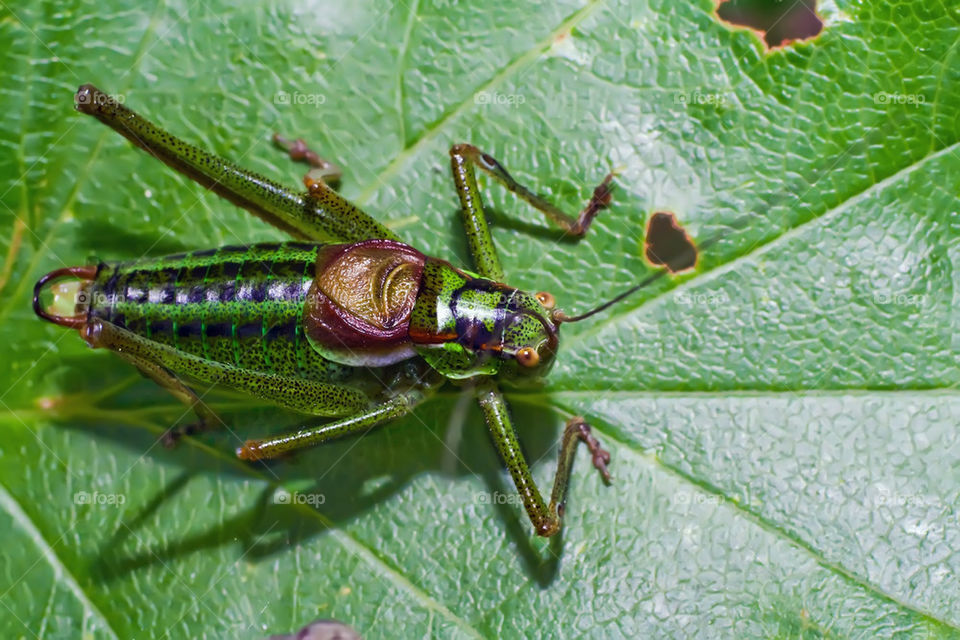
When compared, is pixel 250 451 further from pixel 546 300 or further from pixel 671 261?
pixel 671 261

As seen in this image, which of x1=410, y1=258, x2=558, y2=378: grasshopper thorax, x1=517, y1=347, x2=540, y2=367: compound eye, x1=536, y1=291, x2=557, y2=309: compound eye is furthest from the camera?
x1=536, y1=291, x2=557, y2=309: compound eye

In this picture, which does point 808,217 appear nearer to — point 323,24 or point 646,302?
point 646,302

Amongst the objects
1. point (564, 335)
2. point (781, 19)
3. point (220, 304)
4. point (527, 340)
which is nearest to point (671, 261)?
point (564, 335)

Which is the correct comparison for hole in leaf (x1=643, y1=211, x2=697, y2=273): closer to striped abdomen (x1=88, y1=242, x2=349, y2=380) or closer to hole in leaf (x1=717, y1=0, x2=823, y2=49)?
hole in leaf (x1=717, y1=0, x2=823, y2=49)

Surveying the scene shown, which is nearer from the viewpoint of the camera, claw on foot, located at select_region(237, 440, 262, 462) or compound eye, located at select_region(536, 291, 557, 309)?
claw on foot, located at select_region(237, 440, 262, 462)

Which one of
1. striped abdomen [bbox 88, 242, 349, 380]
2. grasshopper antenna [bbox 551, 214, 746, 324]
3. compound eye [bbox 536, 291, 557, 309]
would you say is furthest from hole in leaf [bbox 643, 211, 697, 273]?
striped abdomen [bbox 88, 242, 349, 380]

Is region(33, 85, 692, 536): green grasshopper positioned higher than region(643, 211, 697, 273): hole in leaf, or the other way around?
region(643, 211, 697, 273): hole in leaf

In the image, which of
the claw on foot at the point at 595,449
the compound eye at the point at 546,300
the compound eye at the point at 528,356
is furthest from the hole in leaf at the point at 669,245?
→ the claw on foot at the point at 595,449
